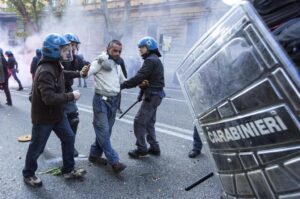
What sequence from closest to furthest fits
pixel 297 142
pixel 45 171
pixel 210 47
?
pixel 297 142 < pixel 210 47 < pixel 45 171

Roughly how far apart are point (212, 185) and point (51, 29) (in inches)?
1041

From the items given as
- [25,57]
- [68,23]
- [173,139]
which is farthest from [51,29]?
[173,139]

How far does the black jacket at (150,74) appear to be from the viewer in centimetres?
421

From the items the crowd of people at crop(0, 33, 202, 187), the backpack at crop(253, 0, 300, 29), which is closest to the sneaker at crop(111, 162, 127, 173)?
the crowd of people at crop(0, 33, 202, 187)

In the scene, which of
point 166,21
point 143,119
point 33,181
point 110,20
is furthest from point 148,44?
point 166,21

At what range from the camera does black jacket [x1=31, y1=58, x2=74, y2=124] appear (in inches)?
124

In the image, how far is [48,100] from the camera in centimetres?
314

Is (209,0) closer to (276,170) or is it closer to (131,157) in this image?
(131,157)

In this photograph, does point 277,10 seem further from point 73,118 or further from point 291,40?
point 73,118

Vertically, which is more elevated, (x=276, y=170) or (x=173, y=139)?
(x=173, y=139)

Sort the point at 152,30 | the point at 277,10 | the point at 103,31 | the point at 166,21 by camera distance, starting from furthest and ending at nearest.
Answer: the point at 103,31, the point at 152,30, the point at 166,21, the point at 277,10

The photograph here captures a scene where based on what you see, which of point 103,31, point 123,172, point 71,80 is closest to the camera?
point 123,172

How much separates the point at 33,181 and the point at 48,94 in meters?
1.00

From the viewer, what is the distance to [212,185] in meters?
3.56
